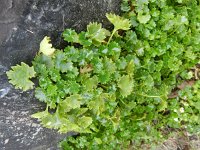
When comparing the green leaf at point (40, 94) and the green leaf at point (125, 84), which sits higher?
the green leaf at point (125, 84)

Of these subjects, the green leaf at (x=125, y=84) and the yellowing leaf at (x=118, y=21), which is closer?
the yellowing leaf at (x=118, y=21)

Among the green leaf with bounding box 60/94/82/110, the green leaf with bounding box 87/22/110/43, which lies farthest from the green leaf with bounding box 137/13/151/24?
the green leaf with bounding box 60/94/82/110

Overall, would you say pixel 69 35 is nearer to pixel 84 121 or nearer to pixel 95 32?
pixel 95 32

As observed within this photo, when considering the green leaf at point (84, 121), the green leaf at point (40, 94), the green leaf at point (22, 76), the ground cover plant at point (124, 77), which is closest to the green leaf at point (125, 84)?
the ground cover plant at point (124, 77)

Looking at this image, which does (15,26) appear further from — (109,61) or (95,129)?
(95,129)

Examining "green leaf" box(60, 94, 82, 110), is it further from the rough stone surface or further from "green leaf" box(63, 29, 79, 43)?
"green leaf" box(63, 29, 79, 43)

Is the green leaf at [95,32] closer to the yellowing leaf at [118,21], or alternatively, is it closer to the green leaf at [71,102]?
the yellowing leaf at [118,21]

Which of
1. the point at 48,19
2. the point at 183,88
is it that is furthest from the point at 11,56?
the point at 183,88
